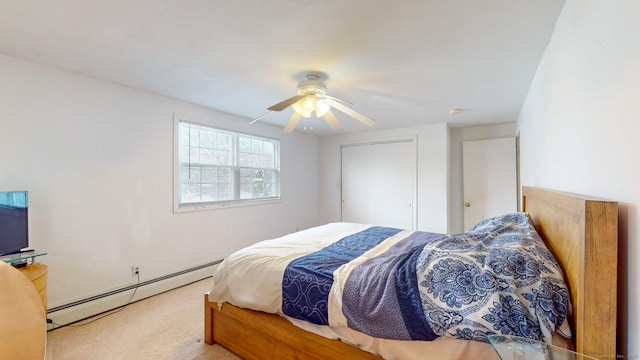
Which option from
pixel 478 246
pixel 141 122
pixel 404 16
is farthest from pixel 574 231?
pixel 141 122

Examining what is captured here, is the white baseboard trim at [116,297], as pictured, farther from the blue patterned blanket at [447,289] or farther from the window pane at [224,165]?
the blue patterned blanket at [447,289]

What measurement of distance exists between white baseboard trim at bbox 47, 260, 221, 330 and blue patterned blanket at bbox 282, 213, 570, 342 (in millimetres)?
2118

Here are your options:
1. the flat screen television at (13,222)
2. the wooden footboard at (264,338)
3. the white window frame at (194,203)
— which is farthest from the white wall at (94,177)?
the wooden footboard at (264,338)

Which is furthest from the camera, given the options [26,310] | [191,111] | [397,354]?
[191,111]

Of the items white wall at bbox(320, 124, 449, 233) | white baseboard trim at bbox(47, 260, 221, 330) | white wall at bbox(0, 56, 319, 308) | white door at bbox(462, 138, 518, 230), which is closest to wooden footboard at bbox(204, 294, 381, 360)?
white baseboard trim at bbox(47, 260, 221, 330)

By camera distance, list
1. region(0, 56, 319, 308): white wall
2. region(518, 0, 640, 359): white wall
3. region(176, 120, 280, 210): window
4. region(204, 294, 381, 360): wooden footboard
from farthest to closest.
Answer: region(176, 120, 280, 210): window, region(0, 56, 319, 308): white wall, region(204, 294, 381, 360): wooden footboard, region(518, 0, 640, 359): white wall

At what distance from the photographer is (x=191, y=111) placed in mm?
3342

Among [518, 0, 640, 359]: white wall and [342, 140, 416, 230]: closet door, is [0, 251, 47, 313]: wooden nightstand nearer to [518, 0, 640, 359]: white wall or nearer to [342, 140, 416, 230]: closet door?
[518, 0, 640, 359]: white wall

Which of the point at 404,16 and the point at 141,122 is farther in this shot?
the point at 141,122

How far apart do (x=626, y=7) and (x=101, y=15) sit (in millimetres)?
2366

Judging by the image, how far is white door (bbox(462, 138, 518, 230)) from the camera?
4.07 m

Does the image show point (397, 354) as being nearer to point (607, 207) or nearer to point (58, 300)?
point (607, 207)

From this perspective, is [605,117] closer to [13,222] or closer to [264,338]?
[264,338]

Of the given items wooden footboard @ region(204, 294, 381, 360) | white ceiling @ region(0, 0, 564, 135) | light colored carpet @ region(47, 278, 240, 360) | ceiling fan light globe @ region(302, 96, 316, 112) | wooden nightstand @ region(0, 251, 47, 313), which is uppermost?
white ceiling @ region(0, 0, 564, 135)
